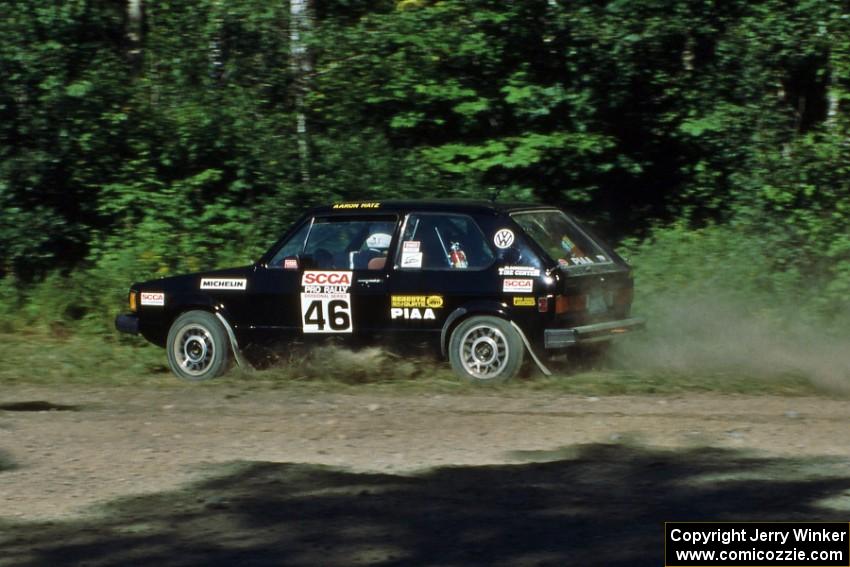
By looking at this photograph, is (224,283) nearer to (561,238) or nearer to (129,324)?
(129,324)

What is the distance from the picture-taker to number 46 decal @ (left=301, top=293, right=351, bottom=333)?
11.0 metres

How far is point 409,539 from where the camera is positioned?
6188mm

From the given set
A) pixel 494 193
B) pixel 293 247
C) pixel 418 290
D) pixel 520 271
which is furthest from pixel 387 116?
pixel 520 271

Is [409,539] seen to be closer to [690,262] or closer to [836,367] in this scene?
[836,367]

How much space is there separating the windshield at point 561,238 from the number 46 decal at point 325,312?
1665 mm

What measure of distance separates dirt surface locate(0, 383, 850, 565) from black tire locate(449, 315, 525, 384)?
0.44 meters

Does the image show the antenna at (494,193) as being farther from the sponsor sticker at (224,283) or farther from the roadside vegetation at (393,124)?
the sponsor sticker at (224,283)

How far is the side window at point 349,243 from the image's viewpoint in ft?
36.1

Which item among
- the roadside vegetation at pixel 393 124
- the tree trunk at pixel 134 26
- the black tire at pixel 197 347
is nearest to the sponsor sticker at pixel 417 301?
the black tire at pixel 197 347

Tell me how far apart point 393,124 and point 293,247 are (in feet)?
18.9

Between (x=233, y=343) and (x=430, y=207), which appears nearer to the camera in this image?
(x=430, y=207)

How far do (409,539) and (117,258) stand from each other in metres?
9.97

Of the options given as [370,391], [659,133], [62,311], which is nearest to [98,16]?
[62,311]

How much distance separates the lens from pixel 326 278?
36.1 ft
